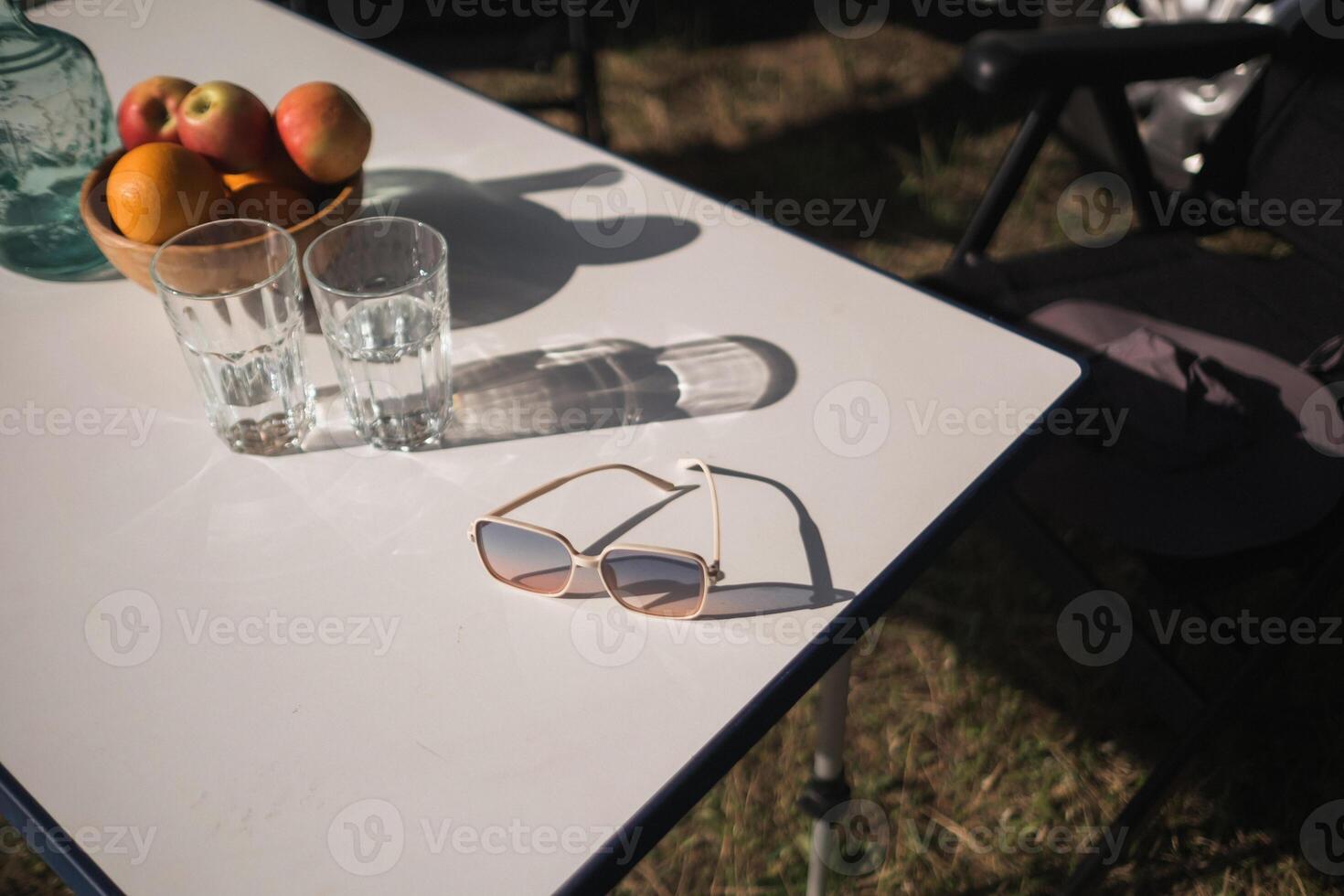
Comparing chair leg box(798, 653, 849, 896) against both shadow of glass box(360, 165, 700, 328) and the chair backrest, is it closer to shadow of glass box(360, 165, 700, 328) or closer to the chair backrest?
shadow of glass box(360, 165, 700, 328)

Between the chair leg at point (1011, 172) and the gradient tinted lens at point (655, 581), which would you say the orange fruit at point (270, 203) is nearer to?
the gradient tinted lens at point (655, 581)

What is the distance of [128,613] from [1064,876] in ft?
4.51

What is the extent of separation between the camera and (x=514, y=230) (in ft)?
4.45

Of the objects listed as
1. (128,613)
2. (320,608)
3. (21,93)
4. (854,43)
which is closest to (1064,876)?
(320,608)

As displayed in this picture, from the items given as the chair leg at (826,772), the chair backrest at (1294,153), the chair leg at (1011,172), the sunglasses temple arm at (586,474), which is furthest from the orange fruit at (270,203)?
the chair backrest at (1294,153)

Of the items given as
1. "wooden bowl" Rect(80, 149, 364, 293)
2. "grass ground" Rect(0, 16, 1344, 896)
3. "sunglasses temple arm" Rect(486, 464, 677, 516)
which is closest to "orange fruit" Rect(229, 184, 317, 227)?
"wooden bowl" Rect(80, 149, 364, 293)

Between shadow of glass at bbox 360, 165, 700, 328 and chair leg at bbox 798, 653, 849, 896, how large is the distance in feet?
1.77

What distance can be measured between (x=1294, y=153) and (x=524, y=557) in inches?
56.3

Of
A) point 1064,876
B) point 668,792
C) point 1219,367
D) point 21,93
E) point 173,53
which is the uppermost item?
point 21,93

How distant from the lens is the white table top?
0.81 meters

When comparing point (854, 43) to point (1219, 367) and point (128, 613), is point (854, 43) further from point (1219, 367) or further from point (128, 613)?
point (128, 613)

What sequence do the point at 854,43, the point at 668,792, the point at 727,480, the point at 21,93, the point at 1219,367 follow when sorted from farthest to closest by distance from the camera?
the point at 854,43
the point at 1219,367
the point at 21,93
the point at 727,480
the point at 668,792

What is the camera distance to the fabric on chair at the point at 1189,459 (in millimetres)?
1350

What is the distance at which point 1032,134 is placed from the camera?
151 cm
